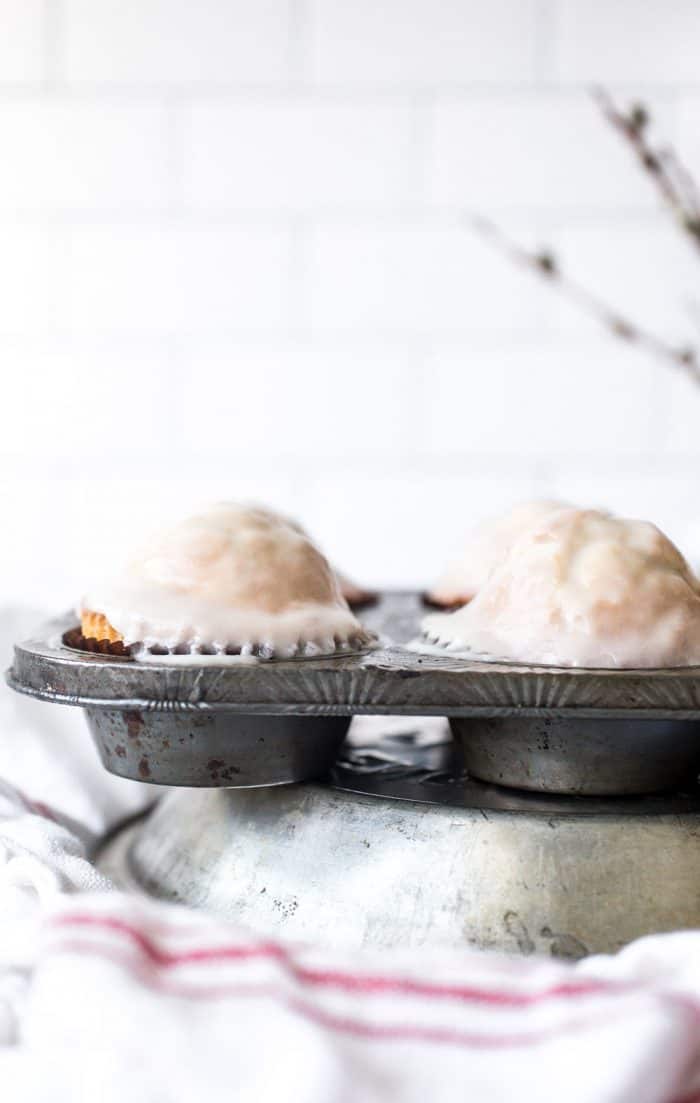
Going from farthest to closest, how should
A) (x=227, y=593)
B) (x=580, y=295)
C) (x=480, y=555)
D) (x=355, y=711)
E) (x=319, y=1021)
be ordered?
1. (x=580, y=295)
2. (x=480, y=555)
3. (x=227, y=593)
4. (x=355, y=711)
5. (x=319, y=1021)

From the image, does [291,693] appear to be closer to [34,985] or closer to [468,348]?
[34,985]

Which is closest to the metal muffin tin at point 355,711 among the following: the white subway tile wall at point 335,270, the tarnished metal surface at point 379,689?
the tarnished metal surface at point 379,689

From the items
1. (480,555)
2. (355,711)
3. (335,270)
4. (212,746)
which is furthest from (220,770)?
(335,270)

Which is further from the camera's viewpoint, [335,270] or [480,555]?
[335,270]

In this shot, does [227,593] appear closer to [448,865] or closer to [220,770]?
[220,770]

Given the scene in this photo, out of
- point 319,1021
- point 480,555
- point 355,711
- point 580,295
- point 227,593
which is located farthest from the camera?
point 580,295

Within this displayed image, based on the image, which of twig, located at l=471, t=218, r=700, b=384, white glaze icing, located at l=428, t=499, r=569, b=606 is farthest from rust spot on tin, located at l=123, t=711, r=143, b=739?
twig, located at l=471, t=218, r=700, b=384
